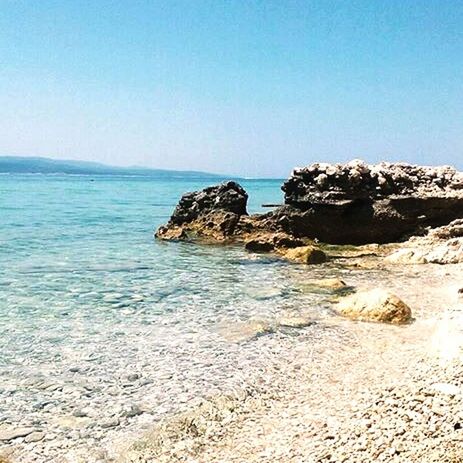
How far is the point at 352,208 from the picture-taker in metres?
25.1

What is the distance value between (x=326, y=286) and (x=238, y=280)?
303 cm

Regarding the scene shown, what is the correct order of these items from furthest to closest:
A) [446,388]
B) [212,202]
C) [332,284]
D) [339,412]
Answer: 1. [212,202]
2. [332,284]
3. [339,412]
4. [446,388]

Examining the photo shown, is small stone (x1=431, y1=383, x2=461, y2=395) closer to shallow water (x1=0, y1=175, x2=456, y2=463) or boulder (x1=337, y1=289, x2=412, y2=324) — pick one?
shallow water (x1=0, y1=175, x2=456, y2=463)

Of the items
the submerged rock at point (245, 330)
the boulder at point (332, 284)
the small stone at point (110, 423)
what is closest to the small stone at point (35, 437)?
the small stone at point (110, 423)

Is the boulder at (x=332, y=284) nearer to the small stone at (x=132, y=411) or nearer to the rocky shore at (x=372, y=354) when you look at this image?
the rocky shore at (x=372, y=354)

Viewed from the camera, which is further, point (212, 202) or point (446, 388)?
point (212, 202)

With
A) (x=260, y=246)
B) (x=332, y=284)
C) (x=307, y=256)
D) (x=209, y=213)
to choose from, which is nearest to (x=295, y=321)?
(x=332, y=284)

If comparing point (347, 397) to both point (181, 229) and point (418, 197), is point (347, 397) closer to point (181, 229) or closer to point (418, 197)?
point (418, 197)

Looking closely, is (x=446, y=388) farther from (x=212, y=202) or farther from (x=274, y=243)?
(x=212, y=202)

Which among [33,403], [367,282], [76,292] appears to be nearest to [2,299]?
[76,292]

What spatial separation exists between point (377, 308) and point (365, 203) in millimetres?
13627

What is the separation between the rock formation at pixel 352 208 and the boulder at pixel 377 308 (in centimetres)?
1076

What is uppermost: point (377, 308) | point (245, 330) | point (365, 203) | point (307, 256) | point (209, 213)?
point (365, 203)

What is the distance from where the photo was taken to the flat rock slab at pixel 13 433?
22.1ft
